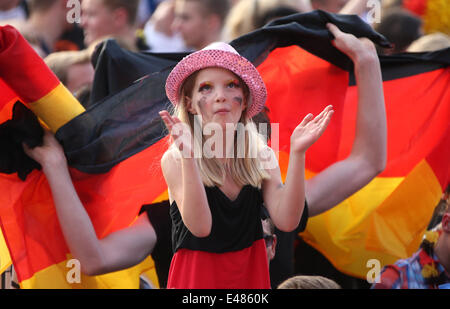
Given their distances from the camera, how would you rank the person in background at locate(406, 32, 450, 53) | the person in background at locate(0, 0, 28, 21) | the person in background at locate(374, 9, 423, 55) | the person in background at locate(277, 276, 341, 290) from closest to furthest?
1. the person in background at locate(277, 276, 341, 290)
2. the person in background at locate(406, 32, 450, 53)
3. the person in background at locate(374, 9, 423, 55)
4. the person in background at locate(0, 0, 28, 21)

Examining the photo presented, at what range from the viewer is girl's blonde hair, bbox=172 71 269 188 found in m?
2.59

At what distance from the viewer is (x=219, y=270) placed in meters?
2.56

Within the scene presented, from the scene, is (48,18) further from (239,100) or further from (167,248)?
(239,100)

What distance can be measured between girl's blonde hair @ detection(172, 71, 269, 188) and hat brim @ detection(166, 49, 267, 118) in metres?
0.03

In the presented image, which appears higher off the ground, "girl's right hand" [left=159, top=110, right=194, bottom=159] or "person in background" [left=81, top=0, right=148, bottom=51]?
"person in background" [left=81, top=0, right=148, bottom=51]

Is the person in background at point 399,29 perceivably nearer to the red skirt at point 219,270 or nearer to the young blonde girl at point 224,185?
the young blonde girl at point 224,185

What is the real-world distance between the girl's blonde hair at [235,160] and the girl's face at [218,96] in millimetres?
40

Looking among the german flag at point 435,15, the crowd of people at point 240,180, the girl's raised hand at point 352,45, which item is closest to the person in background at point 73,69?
the crowd of people at point 240,180

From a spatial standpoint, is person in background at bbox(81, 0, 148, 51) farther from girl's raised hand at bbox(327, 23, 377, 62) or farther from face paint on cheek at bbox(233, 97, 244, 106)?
face paint on cheek at bbox(233, 97, 244, 106)

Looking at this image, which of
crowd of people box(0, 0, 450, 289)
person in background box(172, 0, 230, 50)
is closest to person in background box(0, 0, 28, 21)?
crowd of people box(0, 0, 450, 289)
